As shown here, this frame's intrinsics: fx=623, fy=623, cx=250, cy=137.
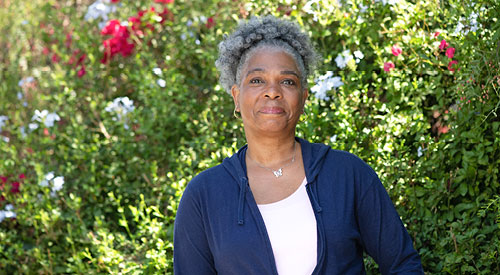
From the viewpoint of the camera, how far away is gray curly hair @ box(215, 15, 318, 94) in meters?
2.24

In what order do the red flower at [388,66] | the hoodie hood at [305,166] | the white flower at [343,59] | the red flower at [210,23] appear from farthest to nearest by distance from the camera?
the red flower at [210,23]
the white flower at [343,59]
the red flower at [388,66]
the hoodie hood at [305,166]

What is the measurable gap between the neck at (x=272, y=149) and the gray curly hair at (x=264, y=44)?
218 millimetres

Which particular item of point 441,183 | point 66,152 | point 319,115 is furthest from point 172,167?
point 441,183

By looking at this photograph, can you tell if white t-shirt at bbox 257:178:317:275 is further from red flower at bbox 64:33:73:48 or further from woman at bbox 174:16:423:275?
red flower at bbox 64:33:73:48

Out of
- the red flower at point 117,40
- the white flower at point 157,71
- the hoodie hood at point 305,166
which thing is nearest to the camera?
the hoodie hood at point 305,166

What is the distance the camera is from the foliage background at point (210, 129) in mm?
2791

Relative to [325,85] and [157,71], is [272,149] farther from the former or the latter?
[157,71]

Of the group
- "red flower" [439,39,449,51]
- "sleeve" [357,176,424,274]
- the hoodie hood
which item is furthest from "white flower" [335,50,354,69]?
"sleeve" [357,176,424,274]

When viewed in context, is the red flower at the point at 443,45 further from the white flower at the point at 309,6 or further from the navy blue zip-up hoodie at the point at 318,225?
the navy blue zip-up hoodie at the point at 318,225

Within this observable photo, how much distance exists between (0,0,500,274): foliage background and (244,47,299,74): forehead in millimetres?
913

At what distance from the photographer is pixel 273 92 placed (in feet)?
7.00

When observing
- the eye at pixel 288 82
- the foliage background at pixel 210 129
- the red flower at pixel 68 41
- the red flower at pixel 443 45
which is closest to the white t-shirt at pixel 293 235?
the eye at pixel 288 82

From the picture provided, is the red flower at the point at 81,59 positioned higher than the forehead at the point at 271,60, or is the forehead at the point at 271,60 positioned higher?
the red flower at the point at 81,59

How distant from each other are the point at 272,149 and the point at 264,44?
1.24 ft
